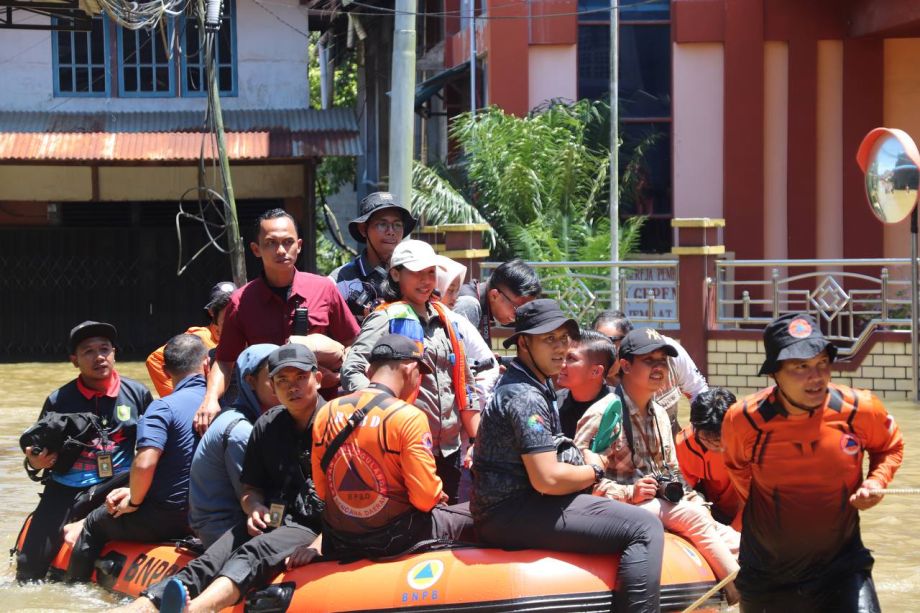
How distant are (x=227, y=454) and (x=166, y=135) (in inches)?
557

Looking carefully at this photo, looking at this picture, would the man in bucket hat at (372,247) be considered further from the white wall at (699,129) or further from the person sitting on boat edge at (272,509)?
the white wall at (699,129)

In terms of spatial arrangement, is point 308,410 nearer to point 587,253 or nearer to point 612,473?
point 612,473

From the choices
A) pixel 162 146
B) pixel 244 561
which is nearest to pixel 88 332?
pixel 244 561

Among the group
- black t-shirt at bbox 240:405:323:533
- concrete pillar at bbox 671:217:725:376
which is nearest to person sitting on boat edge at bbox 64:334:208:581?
black t-shirt at bbox 240:405:323:533

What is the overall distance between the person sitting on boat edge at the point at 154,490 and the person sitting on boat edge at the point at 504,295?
1.62 m

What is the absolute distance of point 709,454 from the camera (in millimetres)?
6891

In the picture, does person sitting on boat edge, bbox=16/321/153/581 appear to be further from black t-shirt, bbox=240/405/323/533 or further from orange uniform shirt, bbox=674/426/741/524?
orange uniform shirt, bbox=674/426/741/524

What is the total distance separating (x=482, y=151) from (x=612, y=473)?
1156 centimetres

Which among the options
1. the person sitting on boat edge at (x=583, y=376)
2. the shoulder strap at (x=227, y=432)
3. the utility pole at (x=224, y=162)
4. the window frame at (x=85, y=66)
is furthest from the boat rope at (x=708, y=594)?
the window frame at (x=85, y=66)

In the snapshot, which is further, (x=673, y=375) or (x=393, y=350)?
(x=673, y=375)

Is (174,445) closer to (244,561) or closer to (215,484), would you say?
(215,484)

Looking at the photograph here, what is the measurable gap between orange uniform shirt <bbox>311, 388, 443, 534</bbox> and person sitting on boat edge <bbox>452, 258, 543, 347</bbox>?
71.3 inches

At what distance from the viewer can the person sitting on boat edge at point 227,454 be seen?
6457 millimetres

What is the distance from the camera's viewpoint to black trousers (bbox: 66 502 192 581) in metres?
7.31
